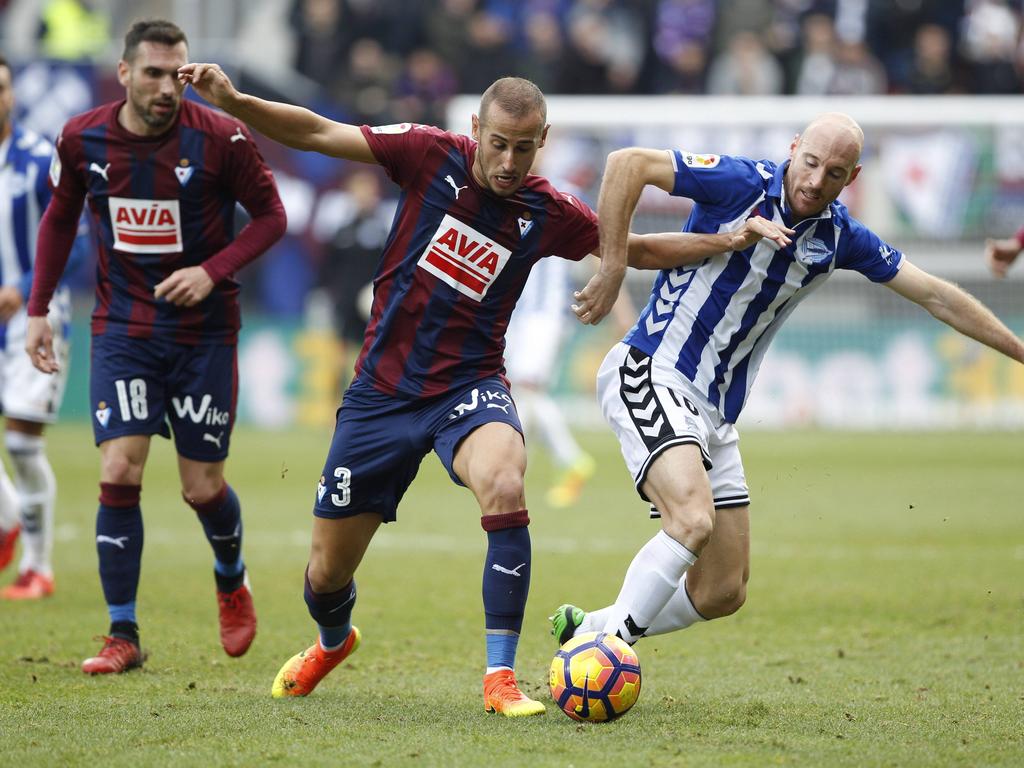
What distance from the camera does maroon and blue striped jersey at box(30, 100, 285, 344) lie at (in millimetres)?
6523

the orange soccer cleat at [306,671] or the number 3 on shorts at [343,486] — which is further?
the orange soccer cleat at [306,671]

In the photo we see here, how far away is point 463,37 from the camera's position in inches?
853

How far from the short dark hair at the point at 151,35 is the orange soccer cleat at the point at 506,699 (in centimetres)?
308

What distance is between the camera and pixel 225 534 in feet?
22.5

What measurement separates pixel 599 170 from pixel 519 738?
1521cm

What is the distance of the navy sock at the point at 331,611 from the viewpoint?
18.9ft

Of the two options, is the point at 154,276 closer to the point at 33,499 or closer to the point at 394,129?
the point at 394,129

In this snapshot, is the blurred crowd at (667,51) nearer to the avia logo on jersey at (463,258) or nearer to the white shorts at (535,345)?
the white shorts at (535,345)

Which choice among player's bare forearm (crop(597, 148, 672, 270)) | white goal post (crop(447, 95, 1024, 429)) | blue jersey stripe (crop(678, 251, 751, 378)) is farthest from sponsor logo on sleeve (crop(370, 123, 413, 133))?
white goal post (crop(447, 95, 1024, 429))

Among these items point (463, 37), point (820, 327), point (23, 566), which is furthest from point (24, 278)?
point (463, 37)

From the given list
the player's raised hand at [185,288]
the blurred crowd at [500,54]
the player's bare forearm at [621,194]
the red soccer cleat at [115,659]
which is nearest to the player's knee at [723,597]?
the player's bare forearm at [621,194]

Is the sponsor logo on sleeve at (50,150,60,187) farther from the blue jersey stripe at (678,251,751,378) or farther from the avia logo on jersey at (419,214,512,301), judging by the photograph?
the blue jersey stripe at (678,251,751,378)

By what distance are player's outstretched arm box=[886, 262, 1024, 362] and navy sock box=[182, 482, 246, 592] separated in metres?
3.16

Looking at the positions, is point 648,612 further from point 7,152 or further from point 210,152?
point 7,152
